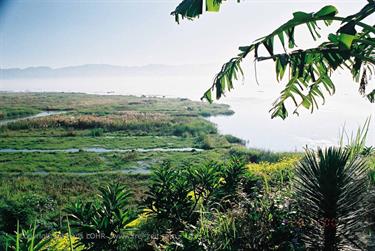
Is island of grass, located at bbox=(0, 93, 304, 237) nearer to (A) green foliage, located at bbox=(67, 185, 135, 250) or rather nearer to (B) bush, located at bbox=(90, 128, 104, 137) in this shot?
(B) bush, located at bbox=(90, 128, 104, 137)

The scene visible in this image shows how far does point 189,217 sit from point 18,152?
64.6ft

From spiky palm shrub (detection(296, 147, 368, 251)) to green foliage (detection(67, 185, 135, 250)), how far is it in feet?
5.52

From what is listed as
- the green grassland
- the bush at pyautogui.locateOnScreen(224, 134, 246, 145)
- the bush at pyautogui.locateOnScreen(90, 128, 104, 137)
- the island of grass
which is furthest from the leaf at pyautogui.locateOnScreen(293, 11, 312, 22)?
the bush at pyautogui.locateOnScreen(90, 128, 104, 137)

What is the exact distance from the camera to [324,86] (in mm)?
3951

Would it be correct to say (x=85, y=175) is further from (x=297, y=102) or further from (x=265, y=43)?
(x=265, y=43)

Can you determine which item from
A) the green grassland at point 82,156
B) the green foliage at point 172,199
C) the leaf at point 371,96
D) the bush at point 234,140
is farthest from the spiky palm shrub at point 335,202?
the bush at point 234,140

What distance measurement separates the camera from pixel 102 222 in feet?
9.99

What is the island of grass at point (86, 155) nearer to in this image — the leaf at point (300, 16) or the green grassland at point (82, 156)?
the green grassland at point (82, 156)

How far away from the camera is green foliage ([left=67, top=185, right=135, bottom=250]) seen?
9.95 feet

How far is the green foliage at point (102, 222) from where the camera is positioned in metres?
3.03

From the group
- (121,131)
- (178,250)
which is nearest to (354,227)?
(178,250)

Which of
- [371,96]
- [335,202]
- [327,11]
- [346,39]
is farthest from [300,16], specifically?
[371,96]

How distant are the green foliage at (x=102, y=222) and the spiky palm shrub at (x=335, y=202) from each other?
1.68 m

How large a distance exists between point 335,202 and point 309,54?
1.42 m
